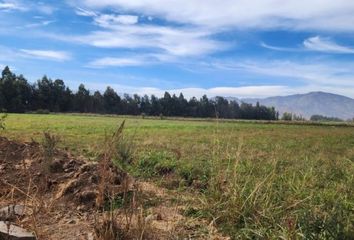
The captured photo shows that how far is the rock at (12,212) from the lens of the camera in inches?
208

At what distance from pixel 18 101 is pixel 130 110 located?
23.5 m

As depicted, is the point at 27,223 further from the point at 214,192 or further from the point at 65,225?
the point at 214,192

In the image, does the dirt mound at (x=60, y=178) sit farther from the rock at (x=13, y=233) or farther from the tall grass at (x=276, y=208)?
the tall grass at (x=276, y=208)

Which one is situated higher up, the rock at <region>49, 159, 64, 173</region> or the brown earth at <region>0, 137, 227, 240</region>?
the rock at <region>49, 159, 64, 173</region>

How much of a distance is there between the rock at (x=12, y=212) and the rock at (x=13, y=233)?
390mm

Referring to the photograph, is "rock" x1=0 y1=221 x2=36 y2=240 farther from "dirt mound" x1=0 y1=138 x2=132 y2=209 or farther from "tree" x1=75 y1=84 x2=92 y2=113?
"tree" x1=75 y1=84 x2=92 y2=113

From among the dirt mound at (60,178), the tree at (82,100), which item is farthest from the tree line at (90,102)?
the dirt mound at (60,178)

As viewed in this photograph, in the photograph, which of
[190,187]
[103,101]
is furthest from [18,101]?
[190,187]

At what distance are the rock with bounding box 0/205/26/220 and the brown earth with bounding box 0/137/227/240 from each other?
59 millimetres

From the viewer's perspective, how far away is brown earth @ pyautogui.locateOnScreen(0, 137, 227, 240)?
16.2ft

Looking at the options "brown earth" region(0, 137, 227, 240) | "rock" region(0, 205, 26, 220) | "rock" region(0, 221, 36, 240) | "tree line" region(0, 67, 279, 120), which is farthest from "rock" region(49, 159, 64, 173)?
"tree line" region(0, 67, 279, 120)

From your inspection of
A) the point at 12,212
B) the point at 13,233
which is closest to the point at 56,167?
the point at 12,212

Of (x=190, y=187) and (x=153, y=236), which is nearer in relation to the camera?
(x=153, y=236)

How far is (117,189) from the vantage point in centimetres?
627
